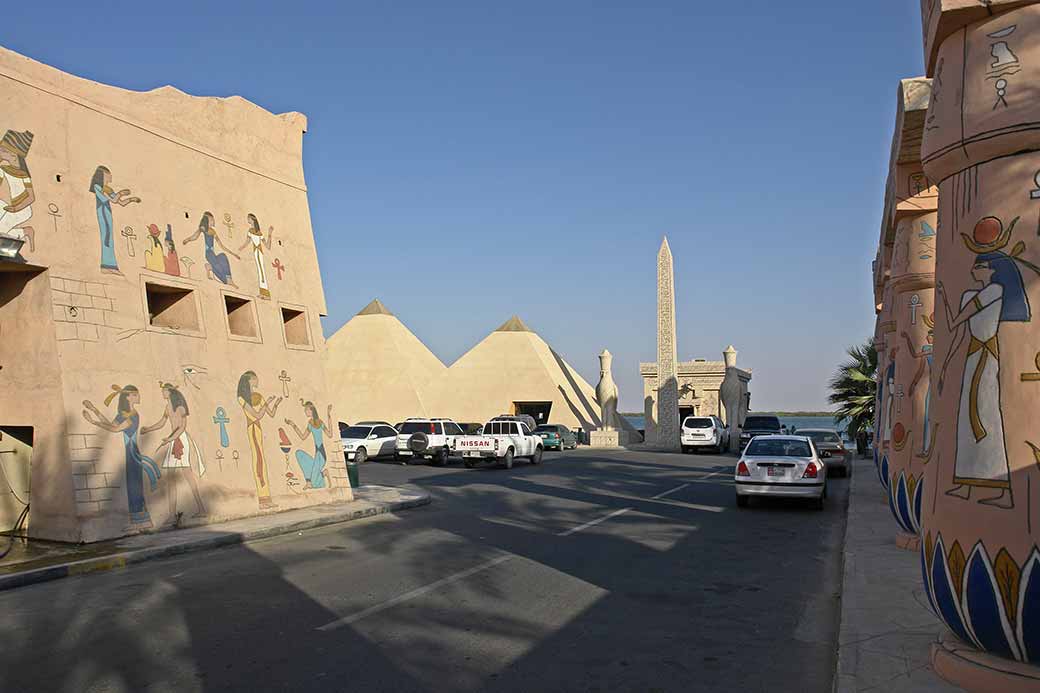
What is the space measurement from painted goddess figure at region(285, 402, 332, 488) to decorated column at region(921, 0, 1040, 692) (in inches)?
561

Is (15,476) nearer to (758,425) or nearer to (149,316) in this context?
(149,316)

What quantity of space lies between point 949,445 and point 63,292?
1245 centimetres

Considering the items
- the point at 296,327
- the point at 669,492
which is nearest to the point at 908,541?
the point at 669,492

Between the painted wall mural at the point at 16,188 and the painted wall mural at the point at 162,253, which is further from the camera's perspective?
the painted wall mural at the point at 162,253

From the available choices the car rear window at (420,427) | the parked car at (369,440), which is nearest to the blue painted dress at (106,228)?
the parked car at (369,440)

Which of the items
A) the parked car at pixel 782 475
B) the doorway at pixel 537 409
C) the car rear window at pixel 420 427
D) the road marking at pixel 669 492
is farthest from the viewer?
the doorway at pixel 537 409

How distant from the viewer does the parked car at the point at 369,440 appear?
35.2 metres

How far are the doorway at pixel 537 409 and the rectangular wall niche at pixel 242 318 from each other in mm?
46704

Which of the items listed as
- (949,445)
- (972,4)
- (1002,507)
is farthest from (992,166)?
(1002,507)

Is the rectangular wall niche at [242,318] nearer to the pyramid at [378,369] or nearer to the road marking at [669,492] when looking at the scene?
the road marking at [669,492]

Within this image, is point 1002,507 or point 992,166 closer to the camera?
point 1002,507

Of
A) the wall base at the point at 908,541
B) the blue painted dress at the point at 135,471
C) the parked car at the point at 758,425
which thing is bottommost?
the parked car at the point at 758,425

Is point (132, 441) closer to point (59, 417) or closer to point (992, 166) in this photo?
point (59, 417)

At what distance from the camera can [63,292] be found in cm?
1286
